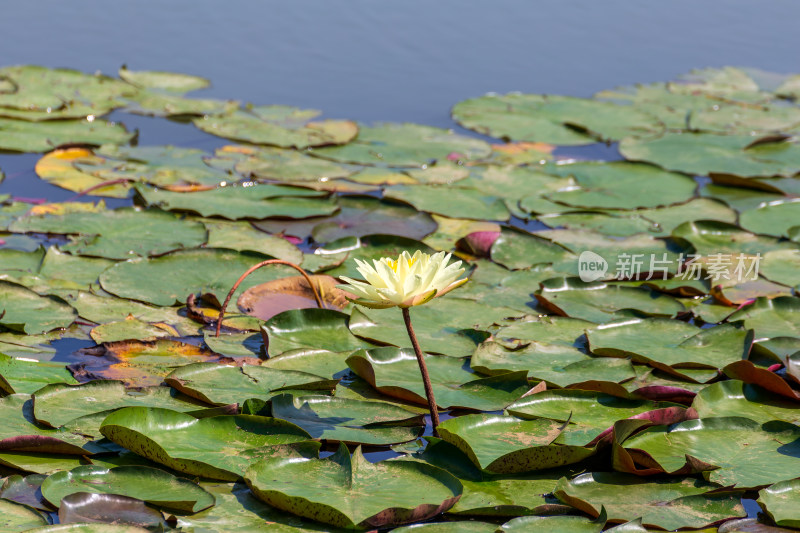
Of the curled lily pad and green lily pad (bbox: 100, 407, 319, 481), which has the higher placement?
the curled lily pad

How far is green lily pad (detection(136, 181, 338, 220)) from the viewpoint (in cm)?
416

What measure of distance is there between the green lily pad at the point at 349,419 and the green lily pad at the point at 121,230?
1446mm

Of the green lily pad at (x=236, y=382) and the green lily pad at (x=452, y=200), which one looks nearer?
the green lily pad at (x=236, y=382)

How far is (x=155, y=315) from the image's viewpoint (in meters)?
3.12

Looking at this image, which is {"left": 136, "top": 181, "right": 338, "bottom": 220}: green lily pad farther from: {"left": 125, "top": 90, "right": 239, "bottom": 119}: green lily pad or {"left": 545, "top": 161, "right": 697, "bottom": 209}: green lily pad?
{"left": 125, "top": 90, "right": 239, "bottom": 119}: green lily pad

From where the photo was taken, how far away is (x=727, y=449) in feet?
7.72

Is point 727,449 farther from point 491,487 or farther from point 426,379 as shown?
point 426,379

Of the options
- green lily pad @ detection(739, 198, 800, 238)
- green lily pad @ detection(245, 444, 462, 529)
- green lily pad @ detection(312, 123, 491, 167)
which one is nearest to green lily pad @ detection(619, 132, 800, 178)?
green lily pad @ detection(739, 198, 800, 238)

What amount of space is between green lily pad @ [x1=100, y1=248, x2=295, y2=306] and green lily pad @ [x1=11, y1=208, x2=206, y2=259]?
0.52 feet

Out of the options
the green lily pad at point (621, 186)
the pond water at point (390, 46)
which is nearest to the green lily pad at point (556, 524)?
the green lily pad at point (621, 186)

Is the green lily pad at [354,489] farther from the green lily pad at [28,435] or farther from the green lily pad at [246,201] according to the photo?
the green lily pad at [246,201]

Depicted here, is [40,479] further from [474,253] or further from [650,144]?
[650,144]

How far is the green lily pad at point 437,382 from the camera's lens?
102 inches

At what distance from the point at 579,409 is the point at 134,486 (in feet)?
4.35
